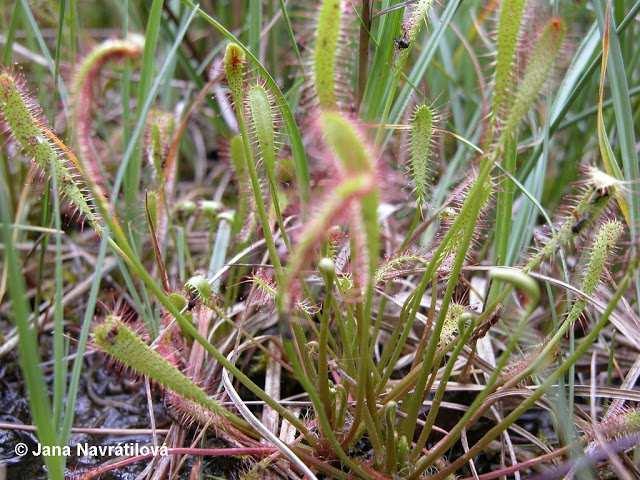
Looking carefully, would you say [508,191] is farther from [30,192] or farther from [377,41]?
[30,192]

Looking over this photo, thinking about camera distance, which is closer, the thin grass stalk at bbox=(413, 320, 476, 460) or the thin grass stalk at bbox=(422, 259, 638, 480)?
the thin grass stalk at bbox=(422, 259, 638, 480)

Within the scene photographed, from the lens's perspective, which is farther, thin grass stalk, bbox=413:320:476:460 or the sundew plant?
thin grass stalk, bbox=413:320:476:460

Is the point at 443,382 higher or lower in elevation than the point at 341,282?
lower

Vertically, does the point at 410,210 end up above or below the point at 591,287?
below

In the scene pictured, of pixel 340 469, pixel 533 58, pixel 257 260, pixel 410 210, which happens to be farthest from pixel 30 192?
pixel 533 58

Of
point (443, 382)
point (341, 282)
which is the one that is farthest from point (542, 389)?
point (341, 282)

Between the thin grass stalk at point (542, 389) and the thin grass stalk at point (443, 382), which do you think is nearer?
the thin grass stalk at point (542, 389)

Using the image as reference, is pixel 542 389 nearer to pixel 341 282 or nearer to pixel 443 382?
pixel 443 382

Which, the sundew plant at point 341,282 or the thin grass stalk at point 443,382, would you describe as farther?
the thin grass stalk at point 443,382
